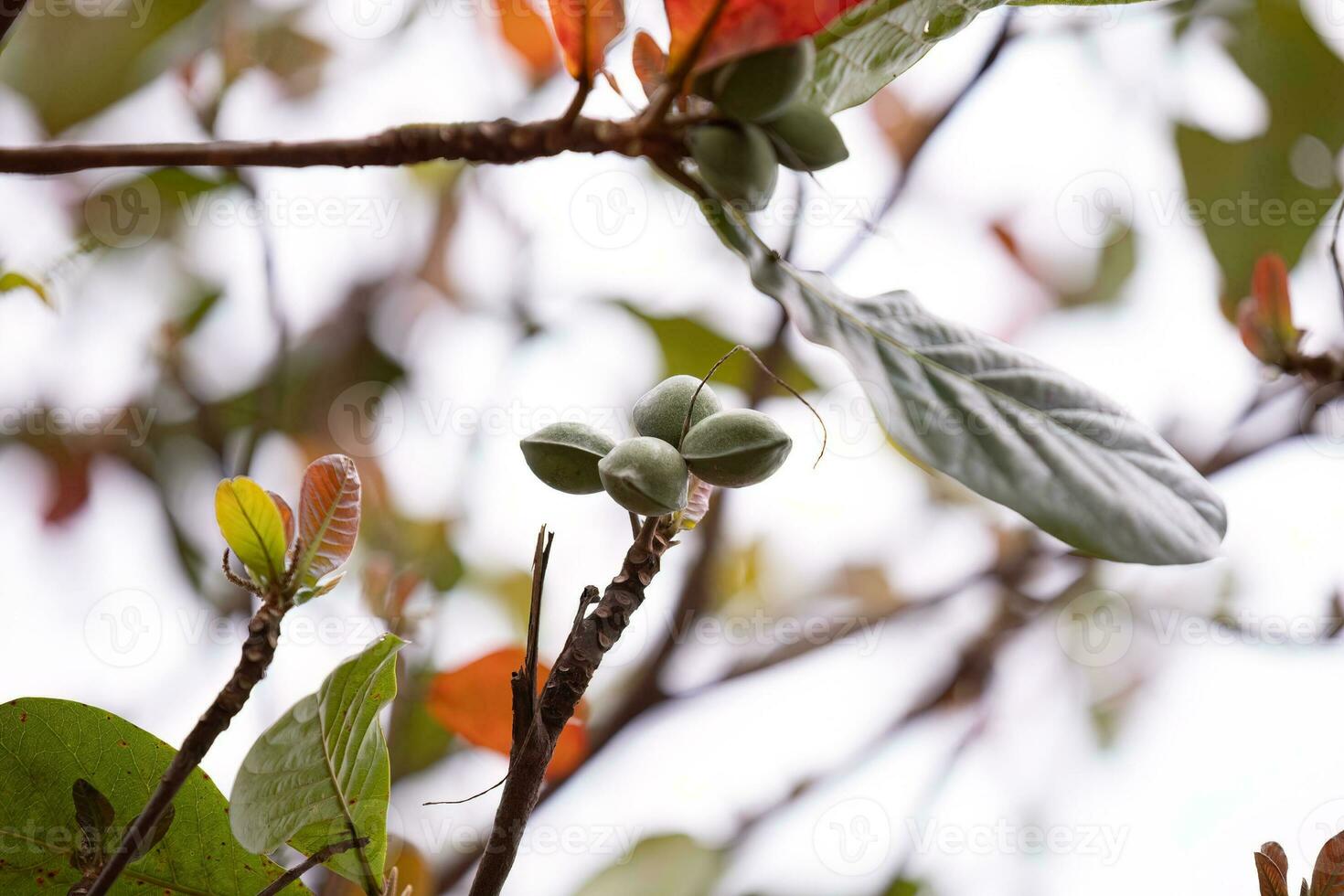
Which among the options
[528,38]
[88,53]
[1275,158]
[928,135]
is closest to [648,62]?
[928,135]

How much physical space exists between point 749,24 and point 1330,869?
0.44 meters

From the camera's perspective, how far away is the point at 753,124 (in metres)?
0.35

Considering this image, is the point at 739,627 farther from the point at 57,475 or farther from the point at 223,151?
the point at 223,151

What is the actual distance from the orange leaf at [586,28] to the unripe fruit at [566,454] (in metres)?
0.15

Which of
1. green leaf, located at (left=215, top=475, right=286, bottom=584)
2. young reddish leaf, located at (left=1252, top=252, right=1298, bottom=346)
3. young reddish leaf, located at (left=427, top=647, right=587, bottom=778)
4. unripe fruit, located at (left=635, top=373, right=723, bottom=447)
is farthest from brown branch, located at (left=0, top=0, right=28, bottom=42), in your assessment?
young reddish leaf, located at (left=1252, top=252, right=1298, bottom=346)

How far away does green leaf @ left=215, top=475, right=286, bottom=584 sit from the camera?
0.35m

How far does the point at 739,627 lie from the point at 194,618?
67cm

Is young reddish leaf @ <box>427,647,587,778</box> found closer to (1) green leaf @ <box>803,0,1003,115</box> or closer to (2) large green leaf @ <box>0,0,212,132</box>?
(1) green leaf @ <box>803,0,1003,115</box>

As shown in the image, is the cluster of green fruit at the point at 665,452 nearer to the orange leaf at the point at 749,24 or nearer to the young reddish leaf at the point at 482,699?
the orange leaf at the point at 749,24

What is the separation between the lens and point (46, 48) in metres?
1.10

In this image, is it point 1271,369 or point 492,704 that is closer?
point 492,704

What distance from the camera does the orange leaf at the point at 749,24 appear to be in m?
0.34

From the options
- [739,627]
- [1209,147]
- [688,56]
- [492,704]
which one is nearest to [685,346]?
[739,627]

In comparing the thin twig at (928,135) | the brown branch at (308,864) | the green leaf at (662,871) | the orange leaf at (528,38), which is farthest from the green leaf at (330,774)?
the orange leaf at (528,38)
